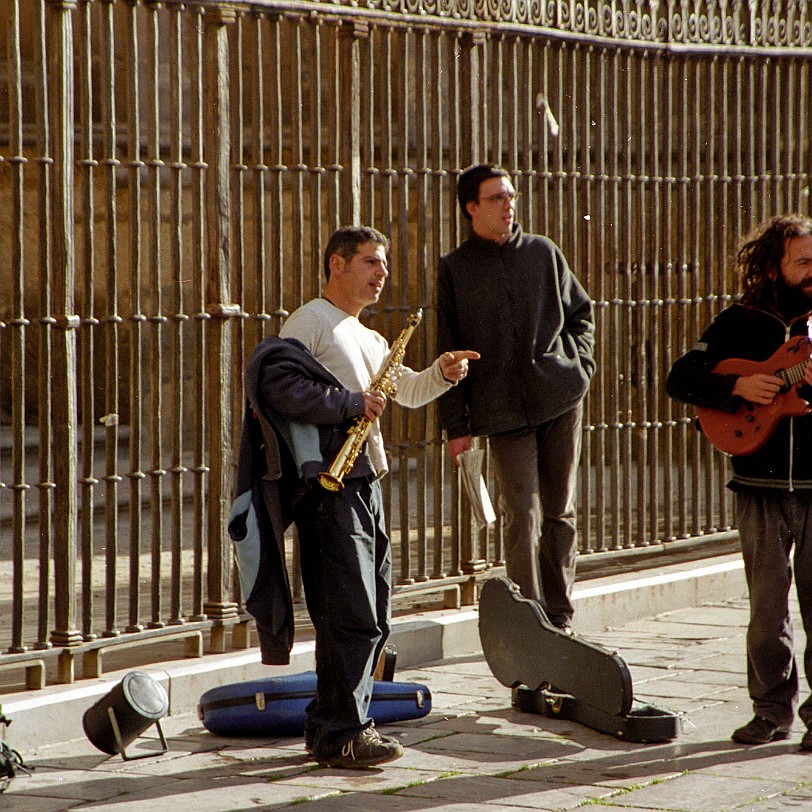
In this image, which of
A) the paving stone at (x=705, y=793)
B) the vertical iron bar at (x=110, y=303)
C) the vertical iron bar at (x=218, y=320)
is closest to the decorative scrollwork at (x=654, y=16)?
the vertical iron bar at (x=218, y=320)

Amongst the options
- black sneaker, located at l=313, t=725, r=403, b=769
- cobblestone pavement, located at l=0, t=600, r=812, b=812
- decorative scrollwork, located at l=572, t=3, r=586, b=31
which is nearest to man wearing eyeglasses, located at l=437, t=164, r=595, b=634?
cobblestone pavement, located at l=0, t=600, r=812, b=812

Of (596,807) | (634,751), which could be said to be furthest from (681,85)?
(596,807)

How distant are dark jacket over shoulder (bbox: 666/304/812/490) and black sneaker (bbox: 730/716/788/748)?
2.82 ft

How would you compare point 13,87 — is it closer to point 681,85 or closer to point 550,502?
point 550,502

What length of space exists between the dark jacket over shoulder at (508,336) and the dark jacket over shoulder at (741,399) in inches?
32.5

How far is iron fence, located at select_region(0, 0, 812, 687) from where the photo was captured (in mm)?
6508

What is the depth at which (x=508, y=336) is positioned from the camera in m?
6.92

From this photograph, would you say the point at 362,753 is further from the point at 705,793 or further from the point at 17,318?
the point at 17,318

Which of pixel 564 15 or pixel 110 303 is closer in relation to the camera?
pixel 110 303

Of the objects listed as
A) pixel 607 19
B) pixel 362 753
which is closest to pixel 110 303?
pixel 362 753

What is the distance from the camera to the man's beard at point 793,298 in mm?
5969

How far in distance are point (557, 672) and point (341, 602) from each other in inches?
43.3

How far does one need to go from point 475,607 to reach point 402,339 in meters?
2.80

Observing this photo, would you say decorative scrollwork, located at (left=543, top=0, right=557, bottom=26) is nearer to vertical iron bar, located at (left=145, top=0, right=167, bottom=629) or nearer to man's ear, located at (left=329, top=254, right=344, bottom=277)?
vertical iron bar, located at (left=145, top=0, right=167, bottom=629)
